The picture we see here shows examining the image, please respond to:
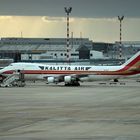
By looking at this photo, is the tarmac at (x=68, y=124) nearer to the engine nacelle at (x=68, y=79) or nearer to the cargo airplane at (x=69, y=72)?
the engine nacelle at (x=68, y=79)

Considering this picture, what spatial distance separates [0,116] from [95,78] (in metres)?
52.4

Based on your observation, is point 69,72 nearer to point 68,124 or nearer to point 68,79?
point 68,79

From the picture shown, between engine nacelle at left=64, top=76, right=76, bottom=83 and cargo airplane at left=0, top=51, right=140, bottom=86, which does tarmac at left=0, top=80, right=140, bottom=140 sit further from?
→ cargo airplane at left=0, top=51, right=140, bottom=86

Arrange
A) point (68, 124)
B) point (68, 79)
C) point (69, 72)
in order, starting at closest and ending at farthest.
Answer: point (68, 124) → point (68, 79) → point (69, 72)

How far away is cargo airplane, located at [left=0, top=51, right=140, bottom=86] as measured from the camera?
81812 mm

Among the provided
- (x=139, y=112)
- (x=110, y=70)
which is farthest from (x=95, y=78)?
(x=139, y=112)

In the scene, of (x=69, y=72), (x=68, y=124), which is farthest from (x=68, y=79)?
(x=68, y=124)

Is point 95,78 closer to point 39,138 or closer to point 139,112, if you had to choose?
point 139,112

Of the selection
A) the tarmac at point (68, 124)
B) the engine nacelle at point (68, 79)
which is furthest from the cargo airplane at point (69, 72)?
the tarmac at point (68, 124)

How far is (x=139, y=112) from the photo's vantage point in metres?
34.0

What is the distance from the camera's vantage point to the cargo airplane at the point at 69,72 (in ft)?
268

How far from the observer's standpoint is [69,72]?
82812 mm

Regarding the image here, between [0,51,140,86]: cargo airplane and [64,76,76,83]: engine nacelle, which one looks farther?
[0,51,140,86]: cargo airplane

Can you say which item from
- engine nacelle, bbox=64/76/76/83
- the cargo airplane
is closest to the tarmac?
engine nacelle, bbox=64/76/76/83
